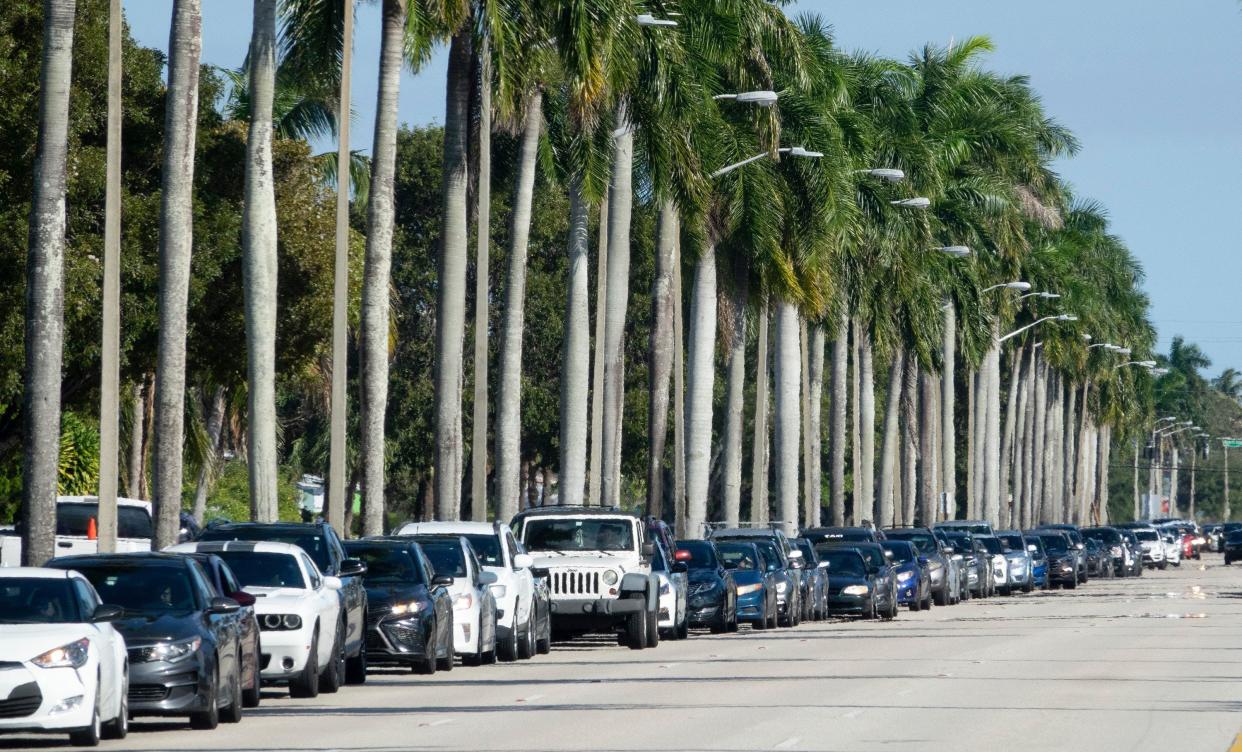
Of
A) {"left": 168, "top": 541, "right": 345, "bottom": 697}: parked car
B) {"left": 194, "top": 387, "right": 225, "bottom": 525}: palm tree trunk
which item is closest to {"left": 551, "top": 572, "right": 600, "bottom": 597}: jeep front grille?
{"left": 168, "top": 541, "right": 345, "bottom": 697}: parked car

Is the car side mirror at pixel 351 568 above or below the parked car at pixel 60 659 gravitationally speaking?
above

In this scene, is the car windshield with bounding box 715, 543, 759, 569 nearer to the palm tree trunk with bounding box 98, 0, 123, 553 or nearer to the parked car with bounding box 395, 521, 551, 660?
the parked car with bounding box 395, 521, 551, 660

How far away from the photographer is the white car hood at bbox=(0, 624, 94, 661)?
1695 centimetres

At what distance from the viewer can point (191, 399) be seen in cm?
5097

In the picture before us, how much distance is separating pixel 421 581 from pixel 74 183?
1382 cm

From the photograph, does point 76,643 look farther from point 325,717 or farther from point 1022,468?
point 1022,468

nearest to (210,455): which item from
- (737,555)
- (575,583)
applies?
(737,555)

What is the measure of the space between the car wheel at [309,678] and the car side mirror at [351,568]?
1.64 m

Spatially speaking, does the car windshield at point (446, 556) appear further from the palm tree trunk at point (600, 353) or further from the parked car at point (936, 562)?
the parked car at point (936, 562)

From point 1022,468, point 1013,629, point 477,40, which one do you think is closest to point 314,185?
point 477,40

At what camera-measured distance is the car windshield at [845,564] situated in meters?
46.4

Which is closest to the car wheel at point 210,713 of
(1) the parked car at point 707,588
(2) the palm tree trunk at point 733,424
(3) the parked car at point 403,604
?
(3) the parked car at point 403,604

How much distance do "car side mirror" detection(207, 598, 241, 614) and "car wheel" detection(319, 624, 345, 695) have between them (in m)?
3.75

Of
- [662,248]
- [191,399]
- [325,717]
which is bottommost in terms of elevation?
[325,717]
